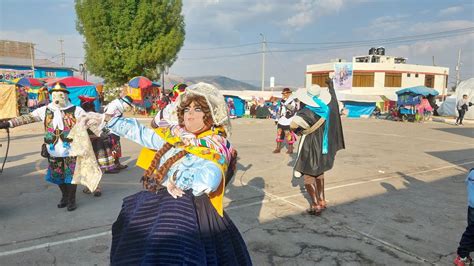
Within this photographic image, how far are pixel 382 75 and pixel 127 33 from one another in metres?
32.9

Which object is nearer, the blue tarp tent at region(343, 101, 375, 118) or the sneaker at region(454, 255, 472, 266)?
the sneaker at region(454, 255, 472, 266)

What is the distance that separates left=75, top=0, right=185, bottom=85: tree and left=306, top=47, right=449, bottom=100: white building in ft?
88.2

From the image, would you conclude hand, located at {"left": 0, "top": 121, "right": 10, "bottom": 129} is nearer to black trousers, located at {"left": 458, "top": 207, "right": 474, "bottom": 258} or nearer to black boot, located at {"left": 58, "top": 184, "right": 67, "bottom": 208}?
black boot, located at {"left": 58, "top": 184, "right": 67, "bottom": 208}

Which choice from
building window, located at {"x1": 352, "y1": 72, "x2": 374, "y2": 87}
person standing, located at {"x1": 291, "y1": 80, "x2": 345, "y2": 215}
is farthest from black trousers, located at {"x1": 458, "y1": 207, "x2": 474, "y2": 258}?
→ building window, located at {"x1": 352, "y1": 72, "x2": 374, "y2": 87}

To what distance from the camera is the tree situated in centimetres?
2372

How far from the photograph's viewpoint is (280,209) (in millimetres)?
5199

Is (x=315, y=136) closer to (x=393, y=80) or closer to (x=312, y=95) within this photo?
(x=312, y=95)

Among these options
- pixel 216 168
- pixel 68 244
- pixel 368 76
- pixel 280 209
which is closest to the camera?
pixel 216 168

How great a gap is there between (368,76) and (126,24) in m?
32.2

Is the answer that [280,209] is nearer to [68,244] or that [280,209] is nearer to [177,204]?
[68,244]

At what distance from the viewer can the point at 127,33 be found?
77.9ft

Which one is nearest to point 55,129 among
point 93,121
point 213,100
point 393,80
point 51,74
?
point 93,121

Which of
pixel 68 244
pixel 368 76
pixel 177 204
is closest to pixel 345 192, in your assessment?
pixel 68 244

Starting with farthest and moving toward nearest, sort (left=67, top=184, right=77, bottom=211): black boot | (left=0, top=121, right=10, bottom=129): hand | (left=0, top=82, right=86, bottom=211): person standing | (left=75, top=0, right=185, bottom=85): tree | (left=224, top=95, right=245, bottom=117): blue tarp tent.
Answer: (left=224, top=95, right=245, bottom=117): blue tarp tent → (left=75, top=0, right=185, bottom=85): tree → (left=67, top=184, right=77, bottom=211): black boot → (left=0, top=82, right=86, bottom=211): person standing → (left=0, top=121, right=10, bottom=129): hand
